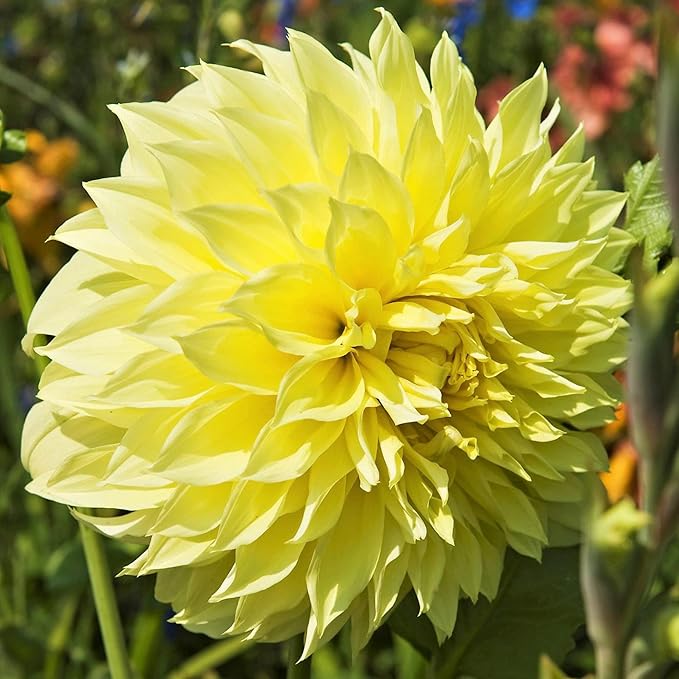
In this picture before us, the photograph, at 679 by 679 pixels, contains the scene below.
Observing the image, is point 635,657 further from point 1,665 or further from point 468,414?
point 1,665

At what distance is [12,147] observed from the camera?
75 centimetres

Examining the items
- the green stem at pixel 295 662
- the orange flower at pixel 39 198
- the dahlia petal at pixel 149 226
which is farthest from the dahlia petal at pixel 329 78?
the orange flower at pixel 39 198

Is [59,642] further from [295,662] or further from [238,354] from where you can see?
[238,354]

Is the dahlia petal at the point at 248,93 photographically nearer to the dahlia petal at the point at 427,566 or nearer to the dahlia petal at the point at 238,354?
the dahlia petal at the point at 238,354

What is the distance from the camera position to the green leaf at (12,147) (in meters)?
0.75

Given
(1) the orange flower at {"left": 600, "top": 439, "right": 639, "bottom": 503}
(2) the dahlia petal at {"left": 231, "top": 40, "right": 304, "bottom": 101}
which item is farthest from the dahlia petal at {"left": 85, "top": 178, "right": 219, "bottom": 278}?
(1) the orange flower at {"left": 600, "top": 439, "right": 639, "bottom": 503}

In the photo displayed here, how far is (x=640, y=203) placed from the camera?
0.70 m

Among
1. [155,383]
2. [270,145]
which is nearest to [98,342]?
[155,383]

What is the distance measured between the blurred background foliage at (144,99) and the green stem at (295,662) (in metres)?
0.21

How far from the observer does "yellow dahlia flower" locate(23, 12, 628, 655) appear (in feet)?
1.78

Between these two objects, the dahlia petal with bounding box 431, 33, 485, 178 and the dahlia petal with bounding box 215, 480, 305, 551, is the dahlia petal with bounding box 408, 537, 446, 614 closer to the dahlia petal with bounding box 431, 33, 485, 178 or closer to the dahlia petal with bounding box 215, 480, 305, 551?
the dahlia petal with bounding box 215, 480, 305, 551

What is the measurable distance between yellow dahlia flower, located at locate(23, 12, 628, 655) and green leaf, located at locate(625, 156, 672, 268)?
A: 57 millimetres

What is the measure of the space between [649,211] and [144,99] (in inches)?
24.4

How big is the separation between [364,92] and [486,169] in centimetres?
9
